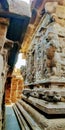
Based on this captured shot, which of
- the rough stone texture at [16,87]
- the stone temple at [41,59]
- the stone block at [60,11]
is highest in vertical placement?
the stone block at [60,11]

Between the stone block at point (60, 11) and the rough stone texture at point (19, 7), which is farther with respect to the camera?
the stone block at point (60, 11)

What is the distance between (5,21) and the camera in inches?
57.2

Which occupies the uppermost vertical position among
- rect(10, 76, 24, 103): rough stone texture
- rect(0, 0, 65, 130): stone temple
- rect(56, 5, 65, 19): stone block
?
rect(56, 5, 65, 19): stone block

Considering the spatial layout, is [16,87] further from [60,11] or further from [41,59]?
[60,11]

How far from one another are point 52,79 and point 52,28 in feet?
5.38

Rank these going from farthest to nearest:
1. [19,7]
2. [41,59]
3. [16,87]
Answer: [16,87], [41,59], [19,7]

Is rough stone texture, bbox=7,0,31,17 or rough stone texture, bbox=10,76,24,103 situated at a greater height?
rough stone texture, bbox=7,0,31,17

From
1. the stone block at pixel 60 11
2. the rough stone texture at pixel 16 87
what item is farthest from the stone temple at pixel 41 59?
the rough stone texture at pixel 16 87

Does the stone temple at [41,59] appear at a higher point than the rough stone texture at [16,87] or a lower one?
higher

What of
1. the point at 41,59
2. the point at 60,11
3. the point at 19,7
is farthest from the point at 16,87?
the point at 19,7

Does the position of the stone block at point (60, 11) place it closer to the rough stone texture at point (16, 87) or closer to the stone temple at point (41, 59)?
the stone temple at point (41, 59)

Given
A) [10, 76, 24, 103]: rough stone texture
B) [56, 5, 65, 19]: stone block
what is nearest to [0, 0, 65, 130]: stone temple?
[56, 5, 65, 19]: stone block

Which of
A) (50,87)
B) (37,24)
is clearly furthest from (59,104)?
(37,24)

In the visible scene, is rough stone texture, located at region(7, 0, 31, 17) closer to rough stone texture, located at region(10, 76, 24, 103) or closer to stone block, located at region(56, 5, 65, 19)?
stone block, located at region(56, 5, 65, 19)
